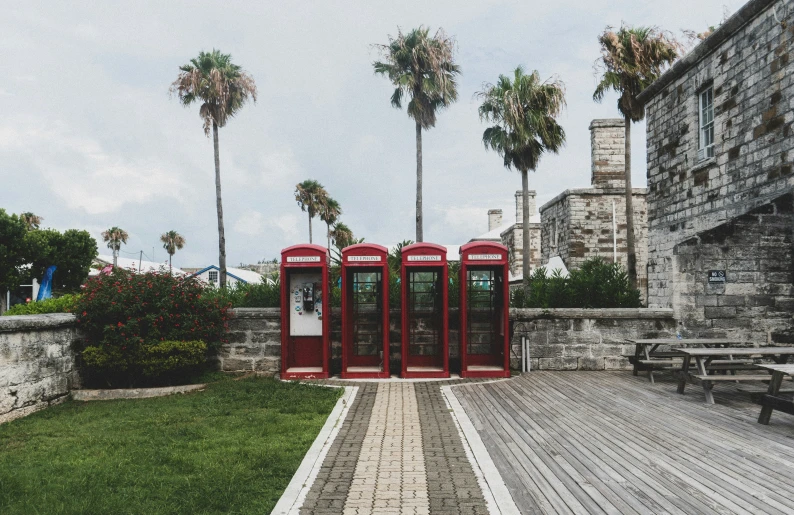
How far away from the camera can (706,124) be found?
13.3 metres

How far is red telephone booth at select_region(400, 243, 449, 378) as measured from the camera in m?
10.5

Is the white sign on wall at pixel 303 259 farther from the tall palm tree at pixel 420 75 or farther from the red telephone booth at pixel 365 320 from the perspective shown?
the tall palm tree at pixel 420 75

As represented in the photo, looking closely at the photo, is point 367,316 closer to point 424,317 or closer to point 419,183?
point 424,317

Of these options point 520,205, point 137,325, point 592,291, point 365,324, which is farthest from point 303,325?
point 520,205

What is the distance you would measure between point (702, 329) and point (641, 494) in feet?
25.7

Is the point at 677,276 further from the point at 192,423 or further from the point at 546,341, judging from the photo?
the point at 192,423

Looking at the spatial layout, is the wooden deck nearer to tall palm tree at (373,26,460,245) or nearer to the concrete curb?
the concrete curb

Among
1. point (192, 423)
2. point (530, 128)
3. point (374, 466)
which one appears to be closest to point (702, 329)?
point (374, 466)

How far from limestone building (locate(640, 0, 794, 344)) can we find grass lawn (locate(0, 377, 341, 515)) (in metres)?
7.45

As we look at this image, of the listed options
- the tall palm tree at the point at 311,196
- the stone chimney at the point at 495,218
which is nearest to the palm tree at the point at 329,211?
the tall palm tree at the point at 311,196

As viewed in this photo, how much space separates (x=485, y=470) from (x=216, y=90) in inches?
1054

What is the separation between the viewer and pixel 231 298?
13.1 m

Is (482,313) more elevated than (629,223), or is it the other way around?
(629,223)

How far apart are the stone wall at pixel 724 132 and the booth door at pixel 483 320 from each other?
11.6ft
